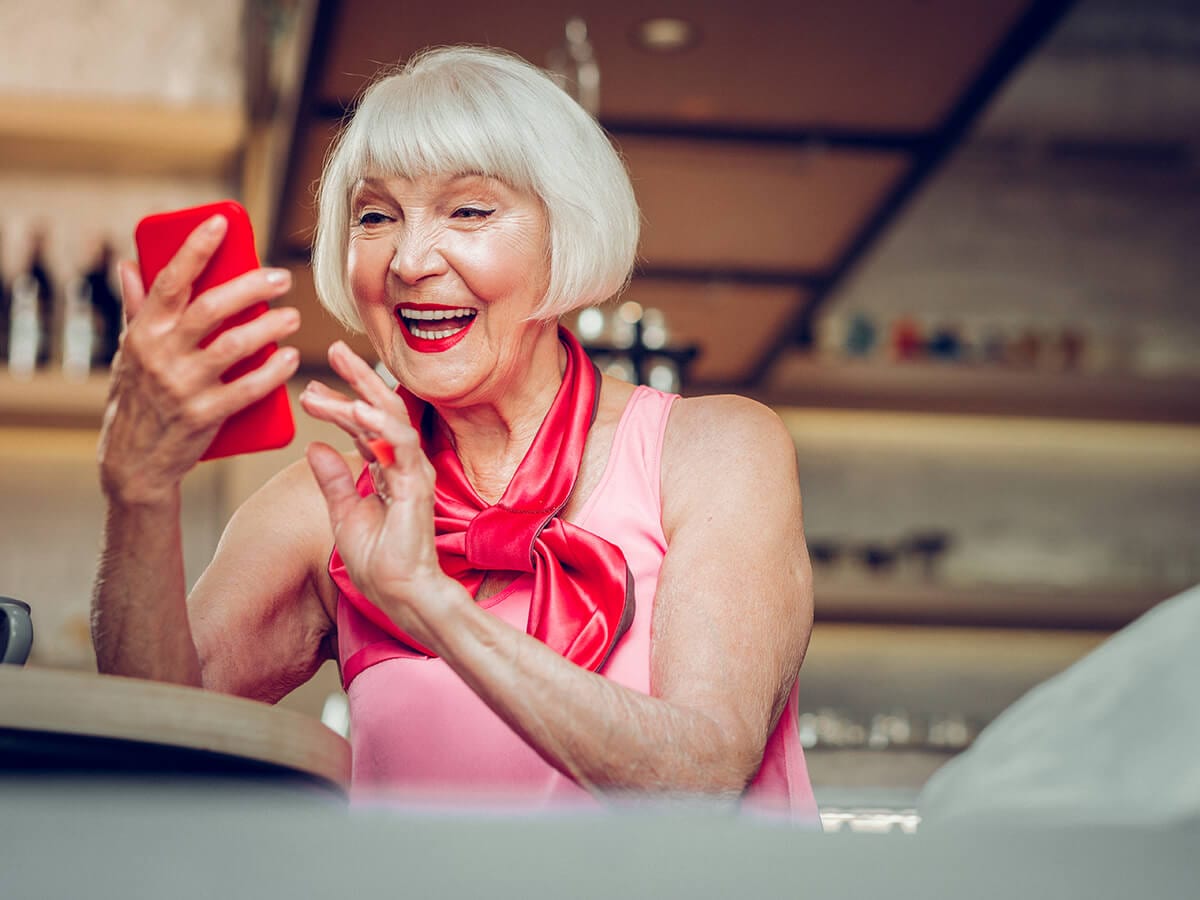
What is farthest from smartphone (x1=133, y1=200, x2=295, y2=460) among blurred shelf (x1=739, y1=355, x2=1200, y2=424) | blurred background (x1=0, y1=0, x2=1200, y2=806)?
blurred shelf (x1=739, y1=355, x2=1200, y2=424)

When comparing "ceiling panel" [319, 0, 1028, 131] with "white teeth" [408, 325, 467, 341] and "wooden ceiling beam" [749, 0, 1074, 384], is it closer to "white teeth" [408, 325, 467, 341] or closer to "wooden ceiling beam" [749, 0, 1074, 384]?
"wooden ceiling beam" [749, 0, 1074, 384]

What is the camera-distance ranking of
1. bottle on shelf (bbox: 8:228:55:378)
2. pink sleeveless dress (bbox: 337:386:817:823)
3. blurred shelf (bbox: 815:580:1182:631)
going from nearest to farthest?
pink sleeveless dress (bbox: 337:386:817:823) < bottle on shelf (bbox: 8:228:55:378) < blurred shelf (bbox: 815:580:1182:631)

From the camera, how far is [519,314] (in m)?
1.17

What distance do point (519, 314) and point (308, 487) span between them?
248 mm

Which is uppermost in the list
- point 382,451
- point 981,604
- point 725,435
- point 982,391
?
point 982,391

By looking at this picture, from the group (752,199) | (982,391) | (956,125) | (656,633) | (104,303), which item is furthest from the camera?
(982,391)

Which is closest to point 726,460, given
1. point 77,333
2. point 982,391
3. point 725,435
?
point 725,435

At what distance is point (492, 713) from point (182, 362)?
15.2 inches

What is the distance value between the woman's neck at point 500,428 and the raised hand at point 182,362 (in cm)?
36

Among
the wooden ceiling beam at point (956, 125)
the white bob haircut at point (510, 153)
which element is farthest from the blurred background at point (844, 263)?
the white bob haircut at point (510, 153)

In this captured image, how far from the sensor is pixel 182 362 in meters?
0.84

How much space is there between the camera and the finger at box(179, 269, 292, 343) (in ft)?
2.74

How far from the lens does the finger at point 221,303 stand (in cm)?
84

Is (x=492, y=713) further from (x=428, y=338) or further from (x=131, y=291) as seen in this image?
(x=131, y=291)
